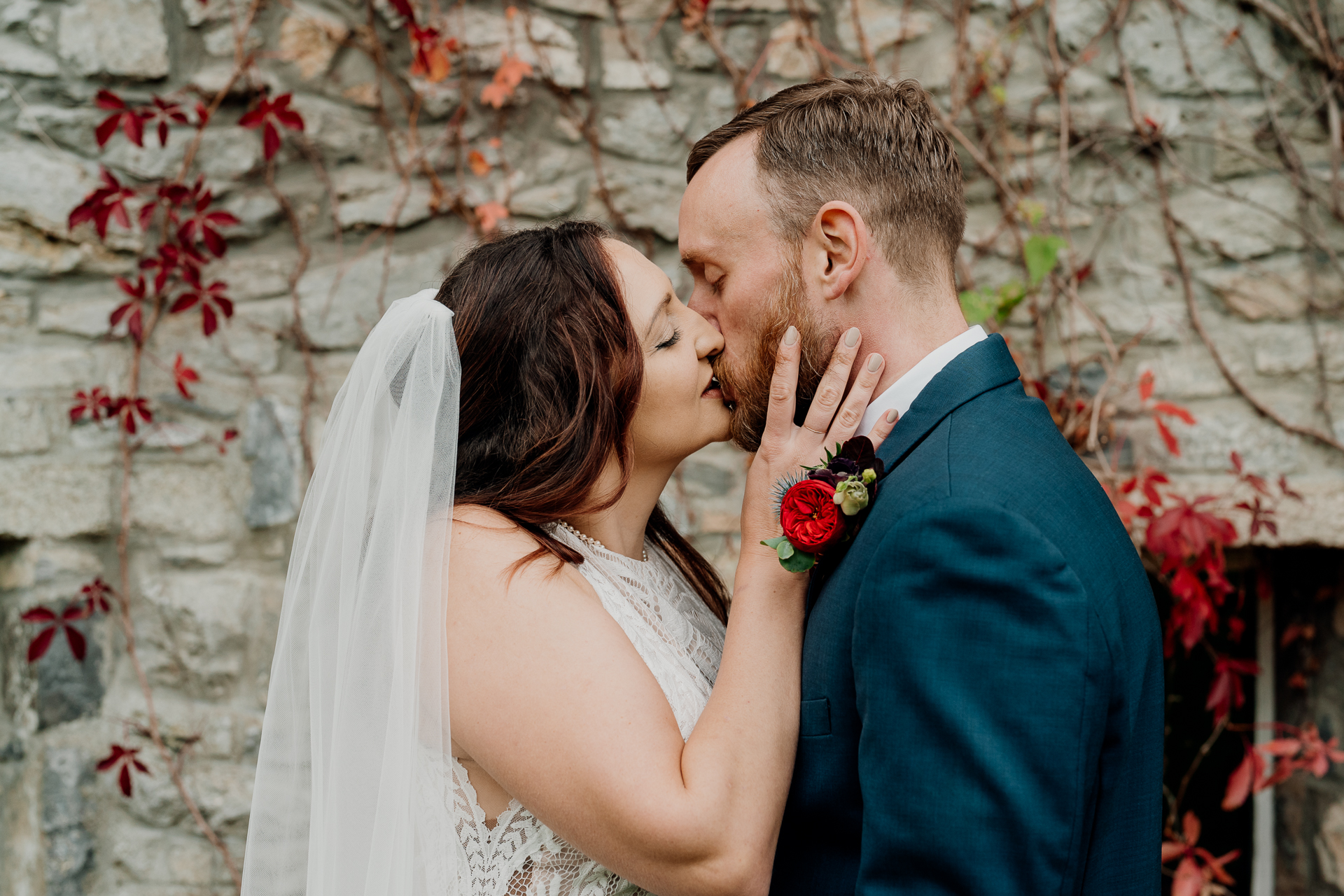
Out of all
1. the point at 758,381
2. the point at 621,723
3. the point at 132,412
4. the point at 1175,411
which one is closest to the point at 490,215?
the point at 132,412

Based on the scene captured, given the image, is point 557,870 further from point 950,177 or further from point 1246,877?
point 1246,877

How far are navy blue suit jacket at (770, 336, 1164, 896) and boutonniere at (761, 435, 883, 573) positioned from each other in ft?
0.11

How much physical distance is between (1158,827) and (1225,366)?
195 centimetres

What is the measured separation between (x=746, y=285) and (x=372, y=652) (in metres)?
1.00

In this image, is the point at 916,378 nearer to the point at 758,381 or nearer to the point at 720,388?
the point at 758,381

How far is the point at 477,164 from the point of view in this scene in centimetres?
316

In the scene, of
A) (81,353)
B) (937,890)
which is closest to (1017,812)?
(937,890)

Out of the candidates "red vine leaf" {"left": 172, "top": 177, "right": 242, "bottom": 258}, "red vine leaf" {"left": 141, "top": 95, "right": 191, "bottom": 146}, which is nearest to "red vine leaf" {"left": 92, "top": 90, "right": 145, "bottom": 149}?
"red vine leaf" {"left": 141, "top": 95, "right": 191, "bottom": 146}

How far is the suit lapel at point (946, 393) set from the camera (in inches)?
62.9

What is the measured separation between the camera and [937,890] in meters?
1.27

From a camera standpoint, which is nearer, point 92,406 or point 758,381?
point 758,381

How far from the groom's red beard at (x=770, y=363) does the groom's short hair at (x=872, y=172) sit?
0.12 meters

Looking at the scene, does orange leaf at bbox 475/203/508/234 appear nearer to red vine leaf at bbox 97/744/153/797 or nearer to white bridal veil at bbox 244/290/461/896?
white bridal veil at bbox 244/290/461/896

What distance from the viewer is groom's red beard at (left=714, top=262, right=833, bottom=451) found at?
186cm
